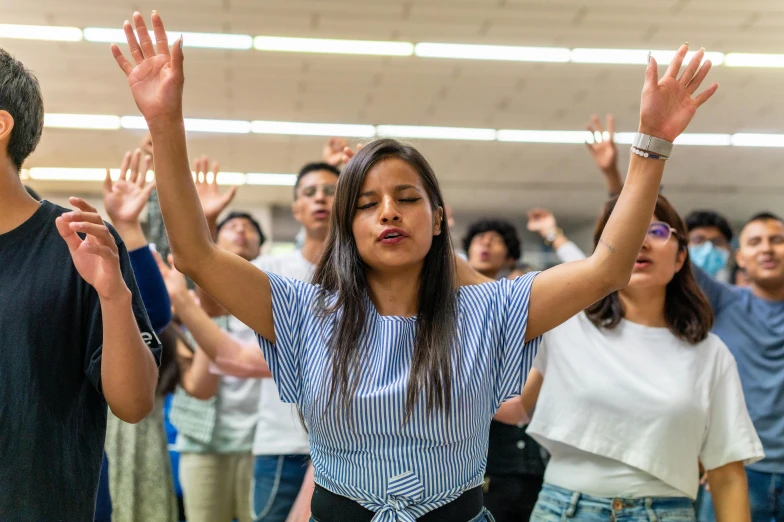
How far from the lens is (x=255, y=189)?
14.0m

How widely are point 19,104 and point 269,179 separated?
11.8 meters

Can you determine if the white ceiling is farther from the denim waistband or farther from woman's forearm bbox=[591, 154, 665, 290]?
woman's forearm bbox=[591, 154, 665, 290]

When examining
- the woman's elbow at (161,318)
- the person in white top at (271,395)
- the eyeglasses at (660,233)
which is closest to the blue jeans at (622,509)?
the eyeglasses at (660,233)

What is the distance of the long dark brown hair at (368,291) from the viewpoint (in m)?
1.42

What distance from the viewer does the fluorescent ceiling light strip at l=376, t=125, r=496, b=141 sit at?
394 inches

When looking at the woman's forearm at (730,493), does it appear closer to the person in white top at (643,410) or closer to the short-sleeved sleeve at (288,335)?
the person in white top at (643,410)

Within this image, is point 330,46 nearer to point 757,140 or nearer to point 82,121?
point 82,121

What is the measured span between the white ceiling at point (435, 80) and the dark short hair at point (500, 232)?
3.00 meters

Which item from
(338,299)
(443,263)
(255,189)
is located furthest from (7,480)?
(255,189)

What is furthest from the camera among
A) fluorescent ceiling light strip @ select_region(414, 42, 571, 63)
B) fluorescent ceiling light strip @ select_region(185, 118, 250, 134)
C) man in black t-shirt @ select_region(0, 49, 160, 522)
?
fluorescent ceiling light strip @ select_region(185, 118, 250, 134)

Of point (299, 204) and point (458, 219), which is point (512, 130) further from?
point (299, 204)

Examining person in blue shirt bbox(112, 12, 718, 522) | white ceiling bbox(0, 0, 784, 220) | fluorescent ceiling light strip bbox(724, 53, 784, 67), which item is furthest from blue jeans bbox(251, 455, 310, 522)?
fluorescent ceiling light strip bbox(724, 53, 784, 67)

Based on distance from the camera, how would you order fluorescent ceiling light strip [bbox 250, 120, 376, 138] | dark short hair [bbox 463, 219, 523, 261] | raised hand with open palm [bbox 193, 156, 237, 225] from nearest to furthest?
raised hand with open palm [bbox 193, 156, 237, 225]
dark short hair [bbox 463, 219, 523, 261]
fluorescent ceiling light strip [bbox 250, 120, 376, 138]

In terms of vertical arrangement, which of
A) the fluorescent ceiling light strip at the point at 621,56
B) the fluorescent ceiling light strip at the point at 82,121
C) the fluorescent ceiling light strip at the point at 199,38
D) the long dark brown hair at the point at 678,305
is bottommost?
the long dark brown hair at the point at 678,305
